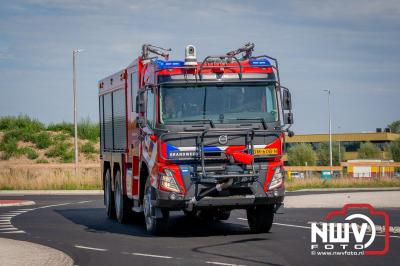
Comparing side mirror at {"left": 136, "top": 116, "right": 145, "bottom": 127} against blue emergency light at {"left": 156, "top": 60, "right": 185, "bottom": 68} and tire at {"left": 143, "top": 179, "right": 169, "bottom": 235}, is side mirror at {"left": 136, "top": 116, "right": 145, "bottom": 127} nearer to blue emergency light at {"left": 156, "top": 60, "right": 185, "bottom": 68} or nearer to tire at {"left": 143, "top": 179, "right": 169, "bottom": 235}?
tire at {"left": 143, "top": 179, "right": 169, "bottom": 235}

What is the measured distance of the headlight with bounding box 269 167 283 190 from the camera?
Answer: 17906 mm

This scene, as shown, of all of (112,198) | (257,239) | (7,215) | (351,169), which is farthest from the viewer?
(351,169)

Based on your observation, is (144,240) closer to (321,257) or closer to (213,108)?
(213,108)

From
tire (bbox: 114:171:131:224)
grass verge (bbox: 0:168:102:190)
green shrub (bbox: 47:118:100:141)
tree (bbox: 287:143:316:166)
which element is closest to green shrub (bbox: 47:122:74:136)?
green shrub (bbox: 47:118:100:141)

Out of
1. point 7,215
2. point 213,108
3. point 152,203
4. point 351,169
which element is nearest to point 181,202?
point 152,203

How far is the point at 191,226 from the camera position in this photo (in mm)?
21469

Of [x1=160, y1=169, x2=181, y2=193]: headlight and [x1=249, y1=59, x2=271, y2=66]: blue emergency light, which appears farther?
[x1=249, y1=59, x2=271, y2=66]: blue emergency light

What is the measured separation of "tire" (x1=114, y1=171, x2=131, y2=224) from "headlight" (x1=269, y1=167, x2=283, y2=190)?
17.2ft

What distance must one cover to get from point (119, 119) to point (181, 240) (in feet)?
17.8

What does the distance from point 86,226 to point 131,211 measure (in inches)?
48.4

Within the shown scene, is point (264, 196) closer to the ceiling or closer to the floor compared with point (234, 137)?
closer to the floor

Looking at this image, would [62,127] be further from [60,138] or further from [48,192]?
[48,192]

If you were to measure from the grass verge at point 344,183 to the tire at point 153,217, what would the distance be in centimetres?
2590

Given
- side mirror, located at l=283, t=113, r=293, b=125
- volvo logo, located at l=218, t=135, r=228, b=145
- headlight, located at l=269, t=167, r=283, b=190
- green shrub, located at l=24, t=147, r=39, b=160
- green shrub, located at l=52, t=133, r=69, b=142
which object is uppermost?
green shrub, located at l=52, t=133, r=69, b=142
